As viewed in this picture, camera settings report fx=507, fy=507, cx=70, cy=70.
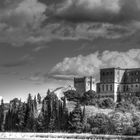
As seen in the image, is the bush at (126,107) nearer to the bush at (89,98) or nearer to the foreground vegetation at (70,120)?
the foreground vegetation at (70,120)

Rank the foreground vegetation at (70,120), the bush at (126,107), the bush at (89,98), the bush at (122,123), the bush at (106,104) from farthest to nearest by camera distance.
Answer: the bush at (89,98) → the bush at (106,104) → the bush at (126,107) → the foreground vegetation at (70,120) → the bush at (122,123)

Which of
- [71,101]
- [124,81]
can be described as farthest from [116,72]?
[71,101]

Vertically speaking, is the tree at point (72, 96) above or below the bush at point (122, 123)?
above

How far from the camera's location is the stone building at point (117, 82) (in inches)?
6693

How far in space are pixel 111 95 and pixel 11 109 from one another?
4889cm

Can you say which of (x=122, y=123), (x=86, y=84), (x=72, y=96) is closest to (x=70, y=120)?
(x=122, y=123)

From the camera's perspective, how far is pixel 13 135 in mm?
108938

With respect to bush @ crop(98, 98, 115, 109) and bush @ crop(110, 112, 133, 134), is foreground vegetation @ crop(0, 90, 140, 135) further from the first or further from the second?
bush @ crop(98, 98, 115, 109)

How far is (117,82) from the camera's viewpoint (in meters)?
174

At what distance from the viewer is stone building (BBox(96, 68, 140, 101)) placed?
17000 cm

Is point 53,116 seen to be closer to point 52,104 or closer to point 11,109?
point 52,104

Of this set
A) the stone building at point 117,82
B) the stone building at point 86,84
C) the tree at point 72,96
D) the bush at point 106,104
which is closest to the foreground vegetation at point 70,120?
the bush at point 106,104

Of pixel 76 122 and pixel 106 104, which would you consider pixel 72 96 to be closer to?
pixel 106 104

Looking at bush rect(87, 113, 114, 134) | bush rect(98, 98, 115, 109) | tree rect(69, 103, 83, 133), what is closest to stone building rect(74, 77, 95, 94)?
bush rect(98, 98, 115, 109)
